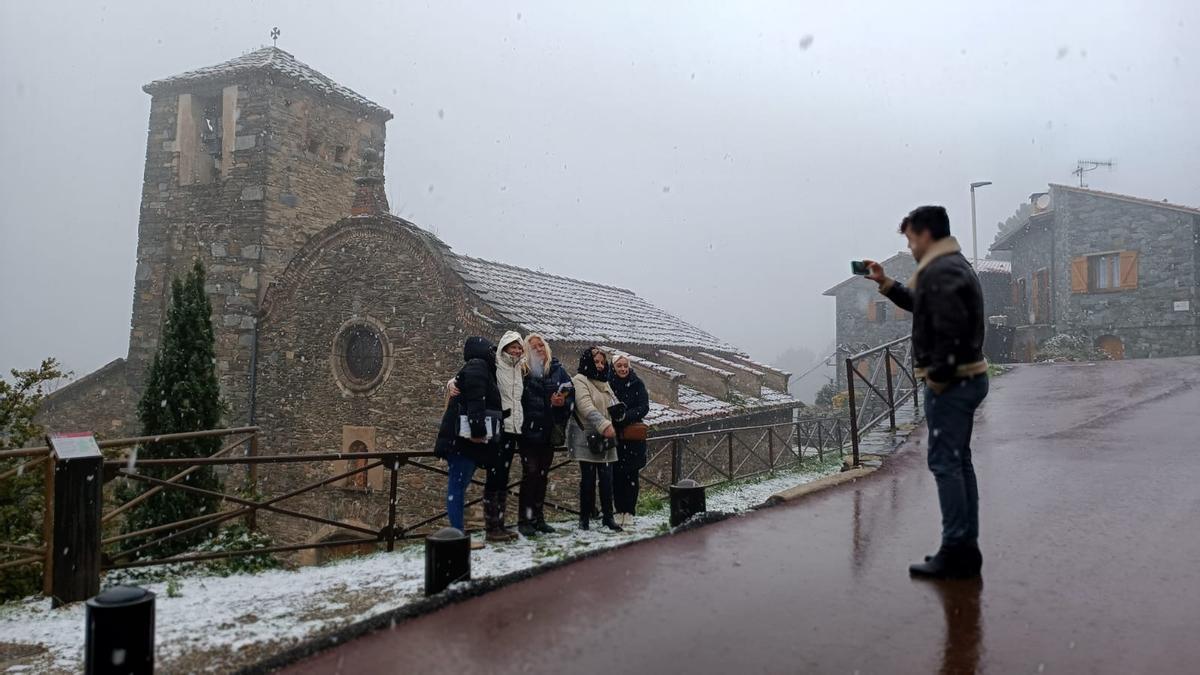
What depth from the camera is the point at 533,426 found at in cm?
615

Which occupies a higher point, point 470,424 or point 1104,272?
point 1104,272

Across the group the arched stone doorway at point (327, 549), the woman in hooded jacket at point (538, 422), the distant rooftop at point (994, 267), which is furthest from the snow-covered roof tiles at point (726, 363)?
the distant rooftop at point (994, 267)

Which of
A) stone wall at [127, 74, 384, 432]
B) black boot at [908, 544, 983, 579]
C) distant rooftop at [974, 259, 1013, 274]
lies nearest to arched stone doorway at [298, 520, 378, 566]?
stone wall at [127, 74, 384, 432]

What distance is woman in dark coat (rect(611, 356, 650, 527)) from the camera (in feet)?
21.6

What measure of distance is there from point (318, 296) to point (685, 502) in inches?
417

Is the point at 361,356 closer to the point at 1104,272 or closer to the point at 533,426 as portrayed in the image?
the point at 533,426

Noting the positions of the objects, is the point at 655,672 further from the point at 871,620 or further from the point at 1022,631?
the point at 1022,631

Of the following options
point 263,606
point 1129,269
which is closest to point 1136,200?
point 1129,269

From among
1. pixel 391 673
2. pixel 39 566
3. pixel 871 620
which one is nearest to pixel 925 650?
pixel 871 620

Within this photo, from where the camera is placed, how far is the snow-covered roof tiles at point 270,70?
16891 millimetres

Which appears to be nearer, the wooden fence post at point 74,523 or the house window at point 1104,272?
the wooden fence post at point 74,523

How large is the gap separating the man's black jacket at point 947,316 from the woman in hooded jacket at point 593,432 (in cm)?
293

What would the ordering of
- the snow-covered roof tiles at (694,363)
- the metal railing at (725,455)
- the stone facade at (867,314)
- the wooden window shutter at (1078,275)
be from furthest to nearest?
the stone facade at (867,314) → the wooden window shutter at (1078,275) → the snow-covered roof tiles at (694,363) → the metal railing at (725,455)

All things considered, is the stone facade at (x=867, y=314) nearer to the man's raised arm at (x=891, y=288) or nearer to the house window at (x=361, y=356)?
the house window at (x=361, y=356)
